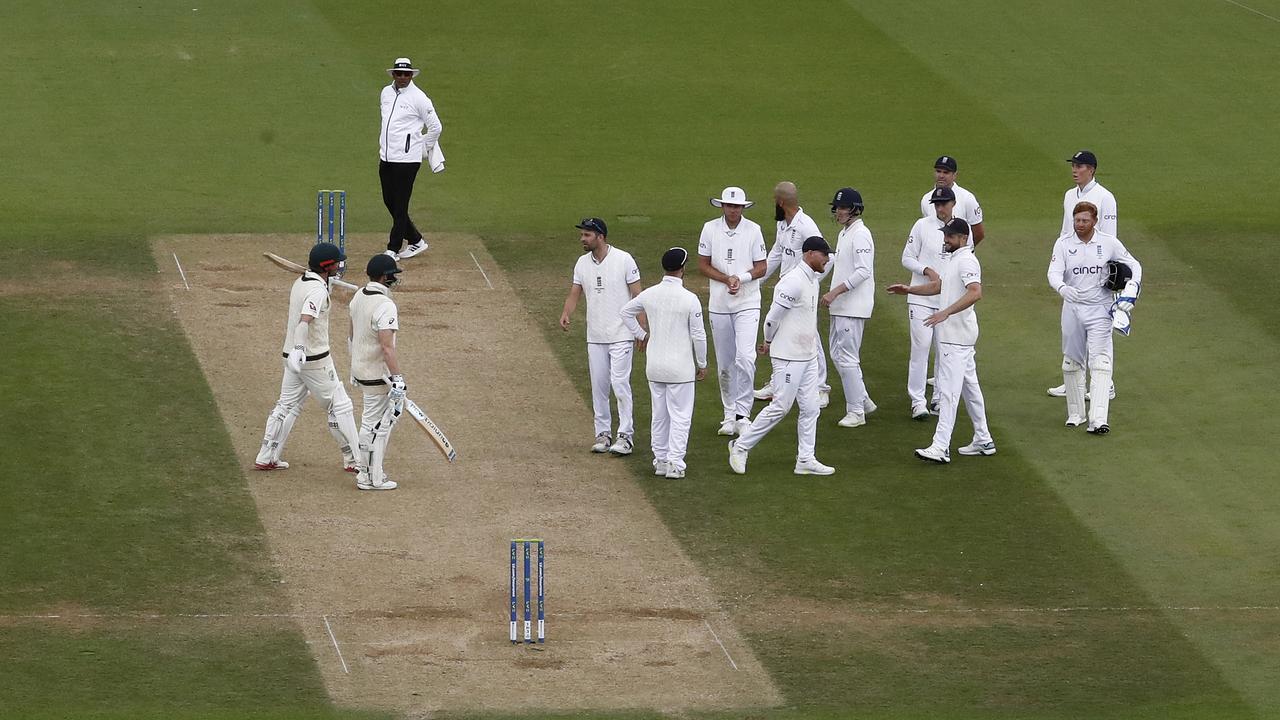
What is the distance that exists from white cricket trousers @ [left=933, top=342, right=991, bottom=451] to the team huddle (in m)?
0.02

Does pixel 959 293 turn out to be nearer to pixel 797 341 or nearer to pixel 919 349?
pixel 919 349

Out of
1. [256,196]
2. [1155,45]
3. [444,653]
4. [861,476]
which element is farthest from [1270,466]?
[1155,45]

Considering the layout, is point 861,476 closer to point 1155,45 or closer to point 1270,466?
point 1270,466

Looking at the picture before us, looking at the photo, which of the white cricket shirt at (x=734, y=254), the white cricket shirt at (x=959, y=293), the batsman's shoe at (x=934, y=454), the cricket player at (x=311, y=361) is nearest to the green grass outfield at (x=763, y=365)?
the batsman's shoe at (x=934, y=454)

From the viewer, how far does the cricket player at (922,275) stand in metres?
17.9

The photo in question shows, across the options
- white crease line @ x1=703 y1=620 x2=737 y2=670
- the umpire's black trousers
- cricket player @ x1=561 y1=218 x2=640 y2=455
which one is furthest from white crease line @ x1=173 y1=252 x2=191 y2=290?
white crease line @ x1=703 y1=620 x2=737 y2=670

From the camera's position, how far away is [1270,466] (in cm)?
1728

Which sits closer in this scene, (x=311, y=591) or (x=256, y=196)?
(x=311, y=591)

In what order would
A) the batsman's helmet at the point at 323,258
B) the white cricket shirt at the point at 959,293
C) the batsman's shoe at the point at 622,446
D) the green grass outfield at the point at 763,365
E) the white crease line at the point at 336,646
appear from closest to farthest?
the white crease line at the point at 336,646 → the green grass outfield at the point at 763,365 → the batsman's helmet at the point at 323,258 → the white cricket shirt at the point at 959,293 → the batsman's shoe at the point at 622,446

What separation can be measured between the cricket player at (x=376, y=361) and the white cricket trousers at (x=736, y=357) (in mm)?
3309

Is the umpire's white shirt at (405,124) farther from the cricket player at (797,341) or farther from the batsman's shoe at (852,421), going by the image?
the cricket player at (797,341)

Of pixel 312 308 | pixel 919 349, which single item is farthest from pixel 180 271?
pixel 919 349

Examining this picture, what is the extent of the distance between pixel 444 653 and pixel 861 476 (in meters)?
4.83

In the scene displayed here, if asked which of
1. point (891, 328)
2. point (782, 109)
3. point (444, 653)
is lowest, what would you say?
point (444, 653)
